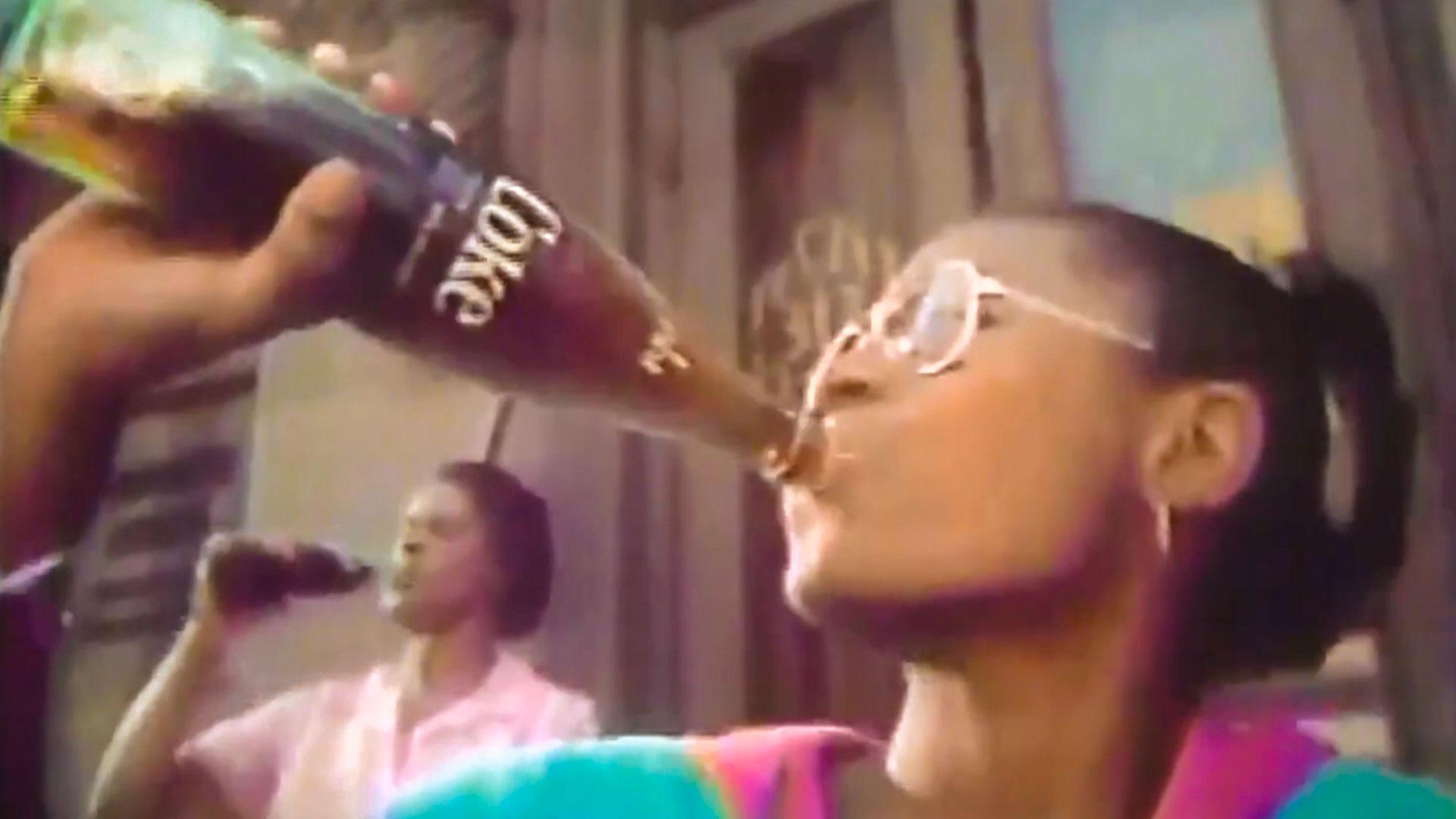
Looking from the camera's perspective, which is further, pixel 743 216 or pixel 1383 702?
pixel 743 216

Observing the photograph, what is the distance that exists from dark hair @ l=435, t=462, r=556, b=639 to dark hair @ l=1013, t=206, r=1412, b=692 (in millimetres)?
297

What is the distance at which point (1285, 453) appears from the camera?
734 millimetres

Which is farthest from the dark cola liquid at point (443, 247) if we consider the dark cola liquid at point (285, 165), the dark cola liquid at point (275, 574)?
the dark cola liquid at point (275, 574)

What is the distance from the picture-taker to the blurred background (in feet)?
2.48

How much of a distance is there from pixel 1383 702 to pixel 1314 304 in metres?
0.18

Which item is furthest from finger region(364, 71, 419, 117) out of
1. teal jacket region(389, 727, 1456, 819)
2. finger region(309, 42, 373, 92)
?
teal jacket region(389, 727, 1456, 819)

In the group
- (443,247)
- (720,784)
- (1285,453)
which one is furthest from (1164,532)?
(443,247)

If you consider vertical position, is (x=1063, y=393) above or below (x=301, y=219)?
above

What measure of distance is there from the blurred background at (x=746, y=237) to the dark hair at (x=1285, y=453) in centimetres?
1

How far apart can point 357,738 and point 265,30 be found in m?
0.37

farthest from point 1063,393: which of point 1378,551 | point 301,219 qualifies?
point 301,219

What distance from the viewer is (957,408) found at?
747mm

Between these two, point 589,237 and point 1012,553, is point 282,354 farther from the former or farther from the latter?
point 1012,553

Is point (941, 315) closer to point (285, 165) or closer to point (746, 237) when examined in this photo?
point (746, 237)
